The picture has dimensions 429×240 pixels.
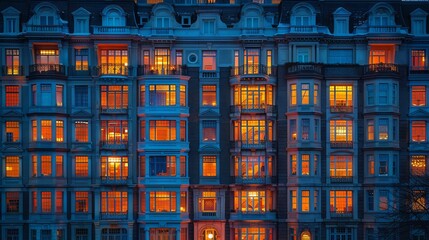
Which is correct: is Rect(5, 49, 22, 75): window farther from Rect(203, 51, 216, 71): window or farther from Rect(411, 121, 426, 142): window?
Rect(411, 121, 426, 142): window

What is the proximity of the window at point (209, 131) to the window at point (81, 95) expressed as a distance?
10700 mm

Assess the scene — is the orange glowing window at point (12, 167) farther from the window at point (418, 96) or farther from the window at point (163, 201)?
the window at point (418, 96)

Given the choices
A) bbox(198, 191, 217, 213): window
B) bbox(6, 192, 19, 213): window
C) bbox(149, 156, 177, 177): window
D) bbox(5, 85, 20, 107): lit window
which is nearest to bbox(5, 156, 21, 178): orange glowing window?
bbox(6, 192, 19, 213): window

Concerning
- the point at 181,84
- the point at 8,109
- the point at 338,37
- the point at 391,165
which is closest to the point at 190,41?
the point at 181,84

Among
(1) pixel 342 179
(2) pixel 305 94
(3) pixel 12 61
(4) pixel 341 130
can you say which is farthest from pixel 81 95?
(1) pixel 342 179

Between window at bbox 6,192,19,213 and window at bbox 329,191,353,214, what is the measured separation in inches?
1085

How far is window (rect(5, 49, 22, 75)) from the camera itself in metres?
56.4

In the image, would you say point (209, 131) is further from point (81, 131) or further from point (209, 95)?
point (81, 131)

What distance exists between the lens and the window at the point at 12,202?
2203 inches

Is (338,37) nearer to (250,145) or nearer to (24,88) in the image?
(250,145)

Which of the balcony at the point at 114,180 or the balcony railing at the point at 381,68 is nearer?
the balcony at the point at 114,180

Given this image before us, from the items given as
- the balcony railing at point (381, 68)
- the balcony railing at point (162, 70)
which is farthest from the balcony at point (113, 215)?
the balcony railing at point (381, 68)

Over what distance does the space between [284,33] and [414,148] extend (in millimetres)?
15417

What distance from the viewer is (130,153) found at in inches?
2207
